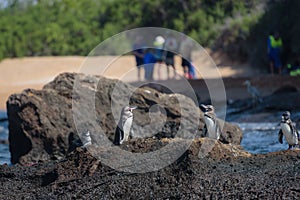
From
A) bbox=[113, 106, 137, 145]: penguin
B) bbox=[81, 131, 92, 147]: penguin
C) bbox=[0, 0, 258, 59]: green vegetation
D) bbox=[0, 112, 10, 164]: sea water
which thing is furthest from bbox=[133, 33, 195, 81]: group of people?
bbox=[113, 106, 137, 145]: penguin

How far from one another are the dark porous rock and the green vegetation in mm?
31827

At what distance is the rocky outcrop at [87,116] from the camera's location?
14914mm

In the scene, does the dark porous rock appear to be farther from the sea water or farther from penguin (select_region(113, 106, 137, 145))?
the sea water

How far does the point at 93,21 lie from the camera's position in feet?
162

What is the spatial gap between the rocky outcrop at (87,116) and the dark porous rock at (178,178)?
392cm

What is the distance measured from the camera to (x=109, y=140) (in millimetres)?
14984

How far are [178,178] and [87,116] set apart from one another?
5875 millimetres

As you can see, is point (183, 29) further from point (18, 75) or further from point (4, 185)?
point (4, 185)

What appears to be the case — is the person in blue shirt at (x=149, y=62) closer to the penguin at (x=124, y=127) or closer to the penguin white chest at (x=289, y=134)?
the penguin at (x=124, y=127)

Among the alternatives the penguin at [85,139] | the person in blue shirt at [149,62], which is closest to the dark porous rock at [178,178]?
the penguin at [85,139]

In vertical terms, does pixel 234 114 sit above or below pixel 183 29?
below

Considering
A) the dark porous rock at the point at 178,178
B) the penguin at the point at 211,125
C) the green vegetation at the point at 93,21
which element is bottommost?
the dark porous rock at the point at 178,178

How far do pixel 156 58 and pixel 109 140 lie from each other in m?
14.5

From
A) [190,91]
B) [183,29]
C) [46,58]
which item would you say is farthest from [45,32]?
[190,91]
